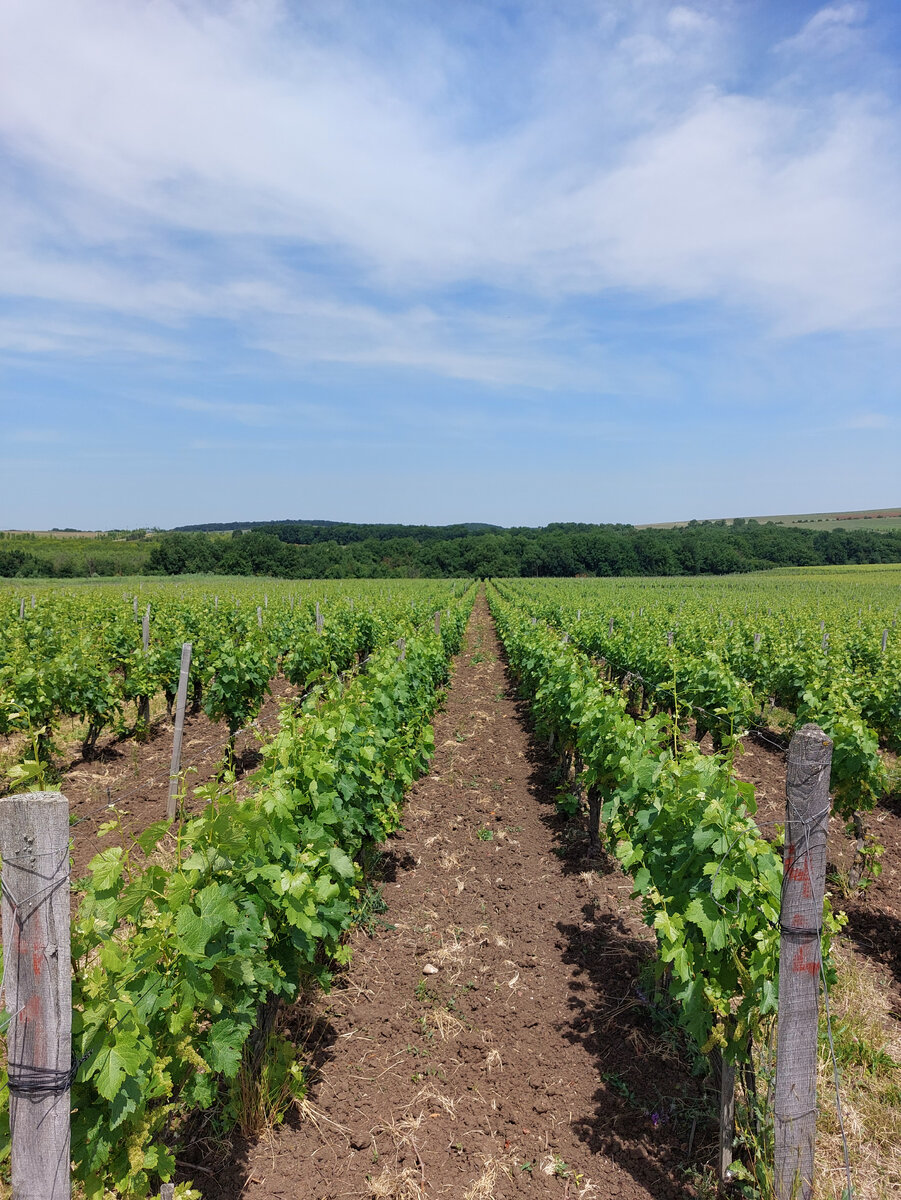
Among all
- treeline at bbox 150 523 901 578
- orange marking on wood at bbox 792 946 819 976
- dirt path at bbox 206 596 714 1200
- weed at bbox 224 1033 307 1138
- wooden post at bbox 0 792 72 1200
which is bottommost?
dirt path at bbox 206 596 714 1200

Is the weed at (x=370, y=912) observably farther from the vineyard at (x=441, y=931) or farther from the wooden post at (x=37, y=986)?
the wooden post at (x=37, y=986)

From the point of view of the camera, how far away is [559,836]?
6719mm

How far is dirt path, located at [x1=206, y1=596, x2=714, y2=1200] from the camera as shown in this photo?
2.94 metres

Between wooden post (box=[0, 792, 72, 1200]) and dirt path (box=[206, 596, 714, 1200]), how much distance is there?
4.43 ft

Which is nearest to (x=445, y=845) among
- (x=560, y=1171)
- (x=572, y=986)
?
(x=572, y=986)

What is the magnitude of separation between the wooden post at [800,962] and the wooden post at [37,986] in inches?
102

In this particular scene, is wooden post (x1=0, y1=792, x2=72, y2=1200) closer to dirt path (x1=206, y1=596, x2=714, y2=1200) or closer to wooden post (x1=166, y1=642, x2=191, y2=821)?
dirt path (x1=206, y1=596, x2=714, y2=1200)

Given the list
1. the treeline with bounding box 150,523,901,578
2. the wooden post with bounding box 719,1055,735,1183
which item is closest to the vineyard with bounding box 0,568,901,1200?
the wooden post with bounding box 719,1055,735,1183

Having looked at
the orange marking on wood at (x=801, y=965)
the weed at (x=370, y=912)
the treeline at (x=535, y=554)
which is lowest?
the weed at (x=370, y=912)

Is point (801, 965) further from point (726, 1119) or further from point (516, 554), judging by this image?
point (516, 554)

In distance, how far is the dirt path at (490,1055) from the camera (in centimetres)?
294

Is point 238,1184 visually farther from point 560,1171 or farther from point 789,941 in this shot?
point 789,941

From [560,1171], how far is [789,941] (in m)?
1.65

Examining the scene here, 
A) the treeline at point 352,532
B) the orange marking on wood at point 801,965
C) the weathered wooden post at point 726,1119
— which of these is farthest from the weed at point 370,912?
the treeline at point 352,532
